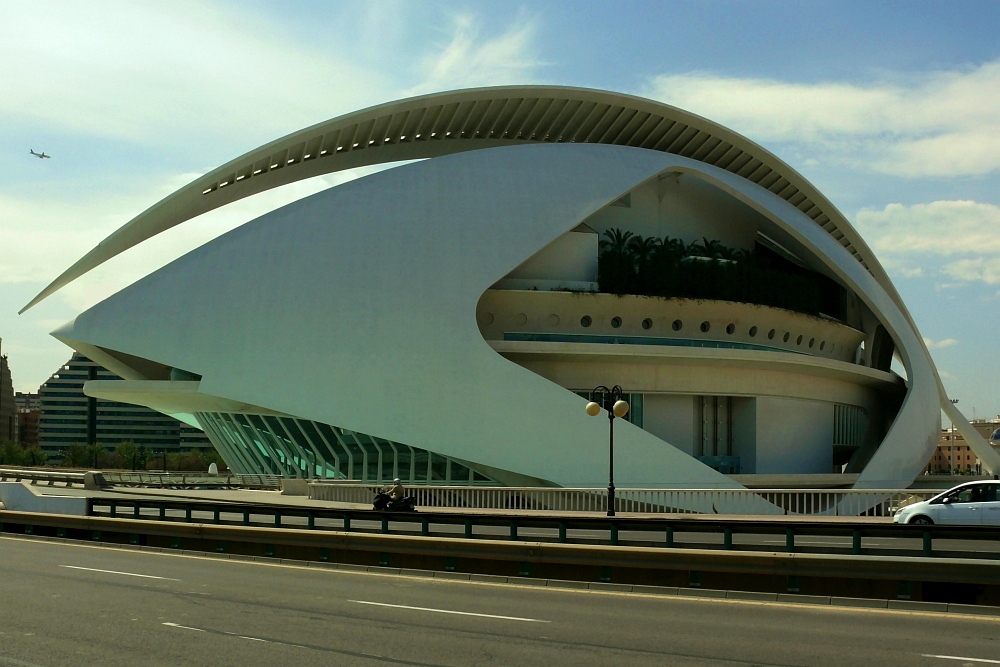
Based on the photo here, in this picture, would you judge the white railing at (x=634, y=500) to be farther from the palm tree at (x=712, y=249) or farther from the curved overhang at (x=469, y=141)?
the curved overhang at (x=469, y=141)

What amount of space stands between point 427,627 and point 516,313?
2452 cm

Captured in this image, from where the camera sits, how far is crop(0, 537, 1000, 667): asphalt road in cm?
870

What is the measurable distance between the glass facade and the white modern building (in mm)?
91

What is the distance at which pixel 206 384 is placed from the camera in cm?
3097

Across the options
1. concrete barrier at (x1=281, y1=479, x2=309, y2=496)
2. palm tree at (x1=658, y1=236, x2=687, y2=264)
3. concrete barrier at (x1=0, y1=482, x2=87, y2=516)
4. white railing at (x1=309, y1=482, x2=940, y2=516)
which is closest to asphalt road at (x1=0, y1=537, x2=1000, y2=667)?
concrete barrier at (x1=0, y1=482, x2=87, y2=516)

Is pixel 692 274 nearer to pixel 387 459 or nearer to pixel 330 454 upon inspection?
pixel 387 459

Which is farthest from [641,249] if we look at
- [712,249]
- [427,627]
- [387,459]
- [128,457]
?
[128,457]

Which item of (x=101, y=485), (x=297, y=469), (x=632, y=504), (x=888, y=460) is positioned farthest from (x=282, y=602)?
(x=101, y=485)

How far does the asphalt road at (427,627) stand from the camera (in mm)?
8703

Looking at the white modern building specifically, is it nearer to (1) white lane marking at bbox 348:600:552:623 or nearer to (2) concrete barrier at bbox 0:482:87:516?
(2) concrete barrier at bbox 0:482:87:516

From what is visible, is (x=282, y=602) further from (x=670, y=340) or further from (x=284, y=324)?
(x=670, y=340)

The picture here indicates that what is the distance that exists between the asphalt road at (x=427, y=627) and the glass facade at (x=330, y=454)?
1701cm

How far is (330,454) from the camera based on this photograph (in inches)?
1282

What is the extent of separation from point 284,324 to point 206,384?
122 inches
